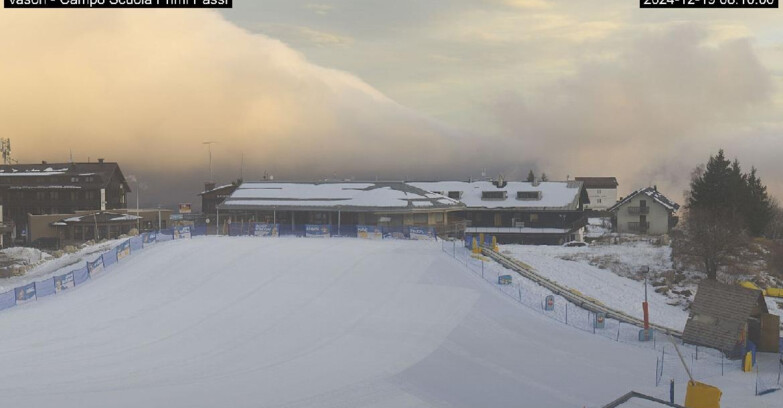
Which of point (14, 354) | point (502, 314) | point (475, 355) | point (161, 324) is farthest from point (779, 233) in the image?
point (14, 354)

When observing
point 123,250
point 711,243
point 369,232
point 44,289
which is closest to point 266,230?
point 369,232

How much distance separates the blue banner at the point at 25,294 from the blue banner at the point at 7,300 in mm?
293

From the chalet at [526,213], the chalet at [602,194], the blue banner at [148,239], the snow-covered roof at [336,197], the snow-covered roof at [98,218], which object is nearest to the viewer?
the blue banner at [148,239]

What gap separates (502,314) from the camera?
30766mm

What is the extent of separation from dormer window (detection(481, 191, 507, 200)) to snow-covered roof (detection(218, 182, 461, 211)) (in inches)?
619

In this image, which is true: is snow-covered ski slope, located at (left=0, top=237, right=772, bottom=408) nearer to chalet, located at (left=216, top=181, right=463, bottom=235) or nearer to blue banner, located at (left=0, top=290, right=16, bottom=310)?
blue banner, located at (left=0, top=290, right=16, bottom=310)

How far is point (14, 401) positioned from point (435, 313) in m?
17.7

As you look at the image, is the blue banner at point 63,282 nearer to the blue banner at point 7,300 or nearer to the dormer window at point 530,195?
the blue banner at point 7,300

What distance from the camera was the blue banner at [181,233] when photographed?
5016cm

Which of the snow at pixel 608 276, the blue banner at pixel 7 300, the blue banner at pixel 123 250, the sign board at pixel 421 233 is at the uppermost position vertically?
the sign board at pixel 421 233

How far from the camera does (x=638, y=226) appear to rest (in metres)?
74.8

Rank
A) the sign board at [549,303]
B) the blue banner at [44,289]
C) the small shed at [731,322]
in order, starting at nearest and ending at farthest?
the small shed at [731,322]
the sign board at [549,303]
the blue banner at [44,289]

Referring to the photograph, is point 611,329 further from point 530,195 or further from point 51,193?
point 51,193

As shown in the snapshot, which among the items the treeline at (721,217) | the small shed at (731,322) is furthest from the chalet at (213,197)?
the small shed at (731,322)
